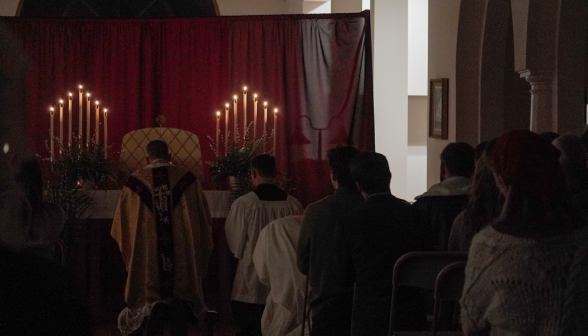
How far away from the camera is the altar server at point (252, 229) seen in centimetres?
502

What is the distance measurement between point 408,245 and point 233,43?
16.7 ft

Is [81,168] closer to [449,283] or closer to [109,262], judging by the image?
[109,262]

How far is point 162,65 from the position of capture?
24.7 ft

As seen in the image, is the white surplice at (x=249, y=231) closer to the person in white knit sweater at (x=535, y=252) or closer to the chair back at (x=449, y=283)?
the chair back at (x=449, y=283)

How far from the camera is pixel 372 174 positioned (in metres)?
2.87

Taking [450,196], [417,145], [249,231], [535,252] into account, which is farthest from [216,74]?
[535,252]

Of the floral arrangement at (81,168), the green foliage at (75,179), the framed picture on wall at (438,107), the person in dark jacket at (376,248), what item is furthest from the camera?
the framed picture on wall at (438,107)

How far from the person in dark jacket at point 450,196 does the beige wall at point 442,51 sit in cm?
357

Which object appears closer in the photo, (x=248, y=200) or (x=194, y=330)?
(x=248, y=200)

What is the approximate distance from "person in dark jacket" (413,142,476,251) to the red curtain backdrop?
3.44 meters

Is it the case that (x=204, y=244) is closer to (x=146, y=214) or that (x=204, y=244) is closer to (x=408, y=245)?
(x=146, y=214)

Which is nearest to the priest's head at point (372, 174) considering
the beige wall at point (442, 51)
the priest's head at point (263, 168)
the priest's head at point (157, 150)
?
the priest's head at point (263, 168)

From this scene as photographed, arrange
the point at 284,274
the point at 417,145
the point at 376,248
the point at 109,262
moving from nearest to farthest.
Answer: the point at 376,248 → the point at 284,274 → the point at 109,262 → the point at 417,145

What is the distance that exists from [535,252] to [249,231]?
3.40 m
